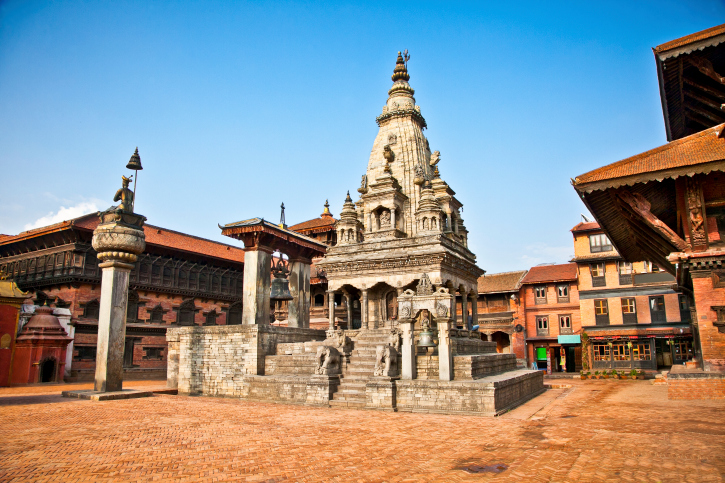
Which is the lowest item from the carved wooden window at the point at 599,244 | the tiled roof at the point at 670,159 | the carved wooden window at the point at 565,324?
the carved wooden window at the point at 565,324

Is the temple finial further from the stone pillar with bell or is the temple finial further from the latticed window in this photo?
the latticed window

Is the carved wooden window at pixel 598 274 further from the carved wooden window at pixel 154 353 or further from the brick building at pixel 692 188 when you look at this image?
the carved wooden window at pixel 154 353

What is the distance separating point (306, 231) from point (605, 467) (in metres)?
31.6

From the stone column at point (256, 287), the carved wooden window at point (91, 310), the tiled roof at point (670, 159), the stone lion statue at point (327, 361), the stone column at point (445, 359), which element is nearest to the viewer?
the tiled roof at point (670, 159)

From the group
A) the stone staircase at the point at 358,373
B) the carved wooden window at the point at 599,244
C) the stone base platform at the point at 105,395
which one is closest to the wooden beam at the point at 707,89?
the stone staircase at the point at 358,373

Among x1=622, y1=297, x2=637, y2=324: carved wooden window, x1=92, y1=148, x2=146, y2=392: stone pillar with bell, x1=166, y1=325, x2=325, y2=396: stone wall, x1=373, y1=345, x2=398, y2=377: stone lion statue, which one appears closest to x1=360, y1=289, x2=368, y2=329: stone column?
x1=166, y1=325, x2=325, y2=396: stone wall

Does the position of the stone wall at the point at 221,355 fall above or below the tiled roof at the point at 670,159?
below

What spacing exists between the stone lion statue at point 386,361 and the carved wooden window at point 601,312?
26371mm

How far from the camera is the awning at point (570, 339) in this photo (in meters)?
36.8

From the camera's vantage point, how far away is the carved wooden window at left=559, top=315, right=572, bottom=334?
37.9 m

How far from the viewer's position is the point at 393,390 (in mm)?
13930

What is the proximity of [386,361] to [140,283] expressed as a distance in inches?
913

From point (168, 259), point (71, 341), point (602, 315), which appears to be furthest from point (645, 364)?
point (71, 341)

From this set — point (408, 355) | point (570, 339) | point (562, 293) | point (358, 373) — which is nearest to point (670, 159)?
point (408, 355)
